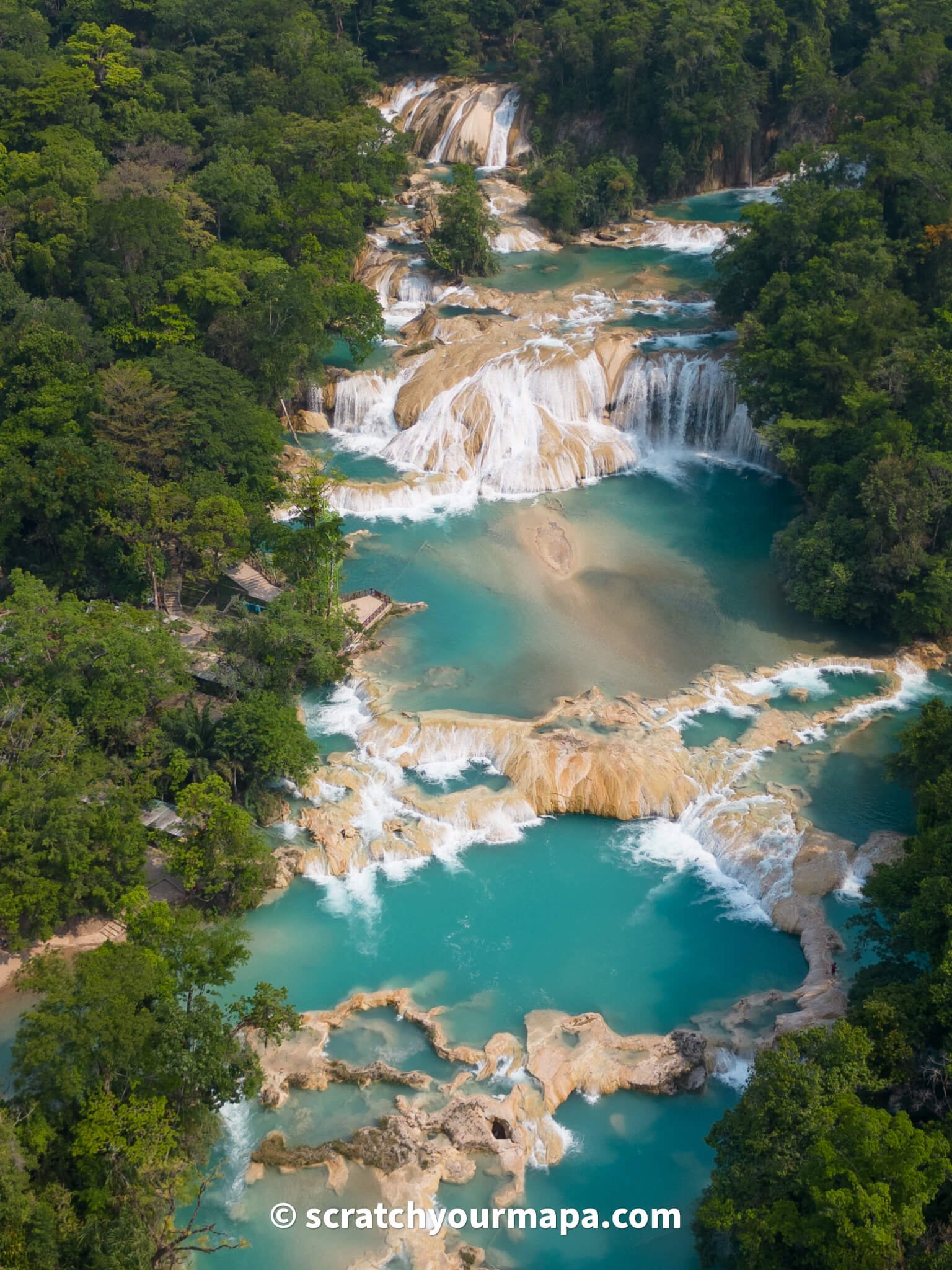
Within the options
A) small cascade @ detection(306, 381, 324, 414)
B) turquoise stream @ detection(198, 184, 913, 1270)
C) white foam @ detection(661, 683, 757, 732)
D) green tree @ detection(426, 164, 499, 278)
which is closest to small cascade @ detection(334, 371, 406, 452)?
small cascade @ detection(306, 381, 324, 414)

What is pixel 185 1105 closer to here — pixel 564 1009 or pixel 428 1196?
pixel 428 1196

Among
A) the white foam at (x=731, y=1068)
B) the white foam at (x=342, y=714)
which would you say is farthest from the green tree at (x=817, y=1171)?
the white foam at (x=342, y=714)

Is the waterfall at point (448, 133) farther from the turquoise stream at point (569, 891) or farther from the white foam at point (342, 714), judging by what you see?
the white foam at point (342, 714)

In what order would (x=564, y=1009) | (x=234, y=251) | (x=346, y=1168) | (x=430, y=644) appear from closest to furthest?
(x=346, y=1168) → (x=564, y=1009) → (x=430, y=644) → (x=234, y=251)

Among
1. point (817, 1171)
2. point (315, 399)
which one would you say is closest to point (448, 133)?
point (315, 399)

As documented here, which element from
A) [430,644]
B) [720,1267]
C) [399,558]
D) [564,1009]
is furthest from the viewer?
[399,558]

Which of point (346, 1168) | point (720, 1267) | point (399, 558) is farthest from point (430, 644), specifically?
point (720, 1267)

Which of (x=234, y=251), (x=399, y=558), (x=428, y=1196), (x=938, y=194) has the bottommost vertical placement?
(x=428, y=1196)
